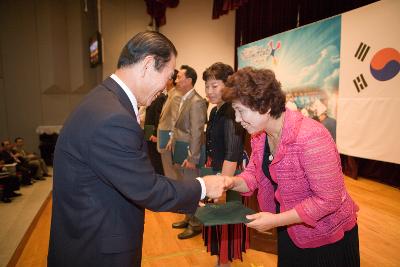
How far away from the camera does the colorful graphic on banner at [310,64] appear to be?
4.43m

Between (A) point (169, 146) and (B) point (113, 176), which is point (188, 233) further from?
(B) point (113, 176)

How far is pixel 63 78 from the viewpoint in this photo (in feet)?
23.9

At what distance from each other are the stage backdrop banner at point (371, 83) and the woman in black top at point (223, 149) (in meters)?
2.55

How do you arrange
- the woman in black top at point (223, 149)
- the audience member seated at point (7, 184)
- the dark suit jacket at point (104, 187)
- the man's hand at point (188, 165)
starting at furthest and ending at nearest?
the audience member seated at point (7, 184)
the man's hand at point (188, 165)
the woman in black top at point (223, 149)
the dark suit jacket at point (104, 187)

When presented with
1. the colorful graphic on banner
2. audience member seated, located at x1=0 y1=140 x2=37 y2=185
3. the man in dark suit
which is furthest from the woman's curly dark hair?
audience member seated, located at x1=0 y1=140 x2=37 y2=185

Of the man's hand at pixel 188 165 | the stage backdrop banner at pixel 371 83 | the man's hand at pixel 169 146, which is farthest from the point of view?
the stage backdrop banner at pixel 371 83

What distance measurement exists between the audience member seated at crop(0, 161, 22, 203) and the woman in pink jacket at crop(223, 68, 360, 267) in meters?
3.73

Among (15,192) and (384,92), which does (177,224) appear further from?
(384,92)

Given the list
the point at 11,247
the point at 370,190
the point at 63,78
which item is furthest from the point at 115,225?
the point at 63,78

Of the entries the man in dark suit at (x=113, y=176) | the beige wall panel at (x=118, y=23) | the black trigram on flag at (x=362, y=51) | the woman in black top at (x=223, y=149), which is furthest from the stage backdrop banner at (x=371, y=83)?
the beige wall panel at (x=118, y=23)

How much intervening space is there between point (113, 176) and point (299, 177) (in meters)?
0.74

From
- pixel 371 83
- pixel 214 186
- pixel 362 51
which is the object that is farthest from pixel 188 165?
pixel 362 51

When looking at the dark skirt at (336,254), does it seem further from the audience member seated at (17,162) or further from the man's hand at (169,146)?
the audience member seated at (17,162)

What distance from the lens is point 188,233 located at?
3.09m
